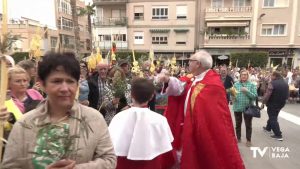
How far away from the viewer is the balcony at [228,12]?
2853 cm

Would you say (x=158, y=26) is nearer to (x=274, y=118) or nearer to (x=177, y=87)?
(x=274, y=118)

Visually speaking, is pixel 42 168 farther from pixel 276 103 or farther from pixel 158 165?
pixel 276 103

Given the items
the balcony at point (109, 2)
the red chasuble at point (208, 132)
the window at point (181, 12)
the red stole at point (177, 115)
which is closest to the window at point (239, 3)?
the window at point (181, 12)

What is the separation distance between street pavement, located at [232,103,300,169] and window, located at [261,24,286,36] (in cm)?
2246

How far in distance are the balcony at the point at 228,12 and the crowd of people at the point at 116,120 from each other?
24614mm

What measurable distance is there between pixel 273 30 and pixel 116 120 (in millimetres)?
29428

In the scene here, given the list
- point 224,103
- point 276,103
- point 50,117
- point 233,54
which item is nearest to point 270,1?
point 233,54

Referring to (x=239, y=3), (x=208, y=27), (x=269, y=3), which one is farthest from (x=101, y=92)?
(x=269, y=3)

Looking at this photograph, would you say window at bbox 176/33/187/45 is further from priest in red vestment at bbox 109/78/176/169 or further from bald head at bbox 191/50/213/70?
priest in red vestment at bbox 109/78/176/169

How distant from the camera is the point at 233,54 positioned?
27594 mm

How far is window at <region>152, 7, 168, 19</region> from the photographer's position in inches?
1207

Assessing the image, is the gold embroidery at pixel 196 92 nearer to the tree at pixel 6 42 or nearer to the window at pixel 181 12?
the tree at pixel 6 42

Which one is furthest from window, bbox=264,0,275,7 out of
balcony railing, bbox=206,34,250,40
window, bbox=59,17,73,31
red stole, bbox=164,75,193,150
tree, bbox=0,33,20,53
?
window, bbox=59,17,73,31

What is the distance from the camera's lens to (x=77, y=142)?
57.8 inches
